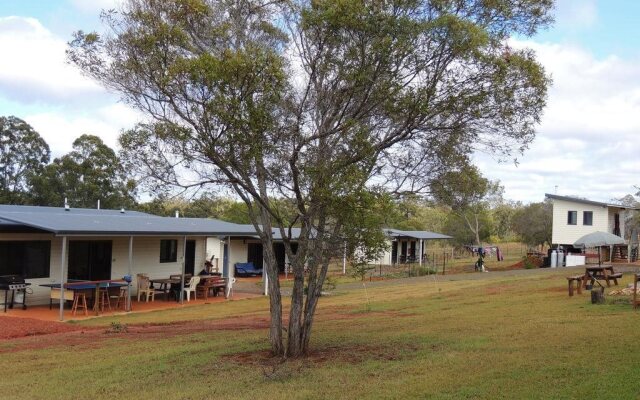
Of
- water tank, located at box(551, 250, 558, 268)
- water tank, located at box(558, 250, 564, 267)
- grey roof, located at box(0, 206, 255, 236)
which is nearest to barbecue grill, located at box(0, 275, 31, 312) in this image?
grey roof, located at box(0, 206, 255, 236)

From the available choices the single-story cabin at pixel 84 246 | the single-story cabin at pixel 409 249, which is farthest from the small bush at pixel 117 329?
the single-story cabin at pixel 409 249

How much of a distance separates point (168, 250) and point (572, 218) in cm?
2943

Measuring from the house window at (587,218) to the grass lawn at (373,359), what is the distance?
28019mm

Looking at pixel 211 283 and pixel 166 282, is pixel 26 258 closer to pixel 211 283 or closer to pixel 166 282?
pixel 166 282

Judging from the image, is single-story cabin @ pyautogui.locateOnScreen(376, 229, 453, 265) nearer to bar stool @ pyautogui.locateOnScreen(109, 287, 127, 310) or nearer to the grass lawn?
bar stool @ pyautogui.locateOnScreen(109, 287, 127, 310)

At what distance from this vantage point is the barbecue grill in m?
18.8

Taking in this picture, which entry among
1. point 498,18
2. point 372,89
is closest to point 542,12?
point 498,18

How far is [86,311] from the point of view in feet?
61.9

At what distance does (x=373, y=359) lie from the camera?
9.99 m

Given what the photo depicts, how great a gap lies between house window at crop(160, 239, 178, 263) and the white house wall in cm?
2826

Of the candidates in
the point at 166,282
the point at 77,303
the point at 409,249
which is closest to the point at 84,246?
the point at 166,282

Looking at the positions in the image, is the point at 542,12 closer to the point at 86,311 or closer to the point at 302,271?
the point at 302,271

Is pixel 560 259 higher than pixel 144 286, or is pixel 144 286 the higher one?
pixel 560 259

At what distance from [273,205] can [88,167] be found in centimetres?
3631
